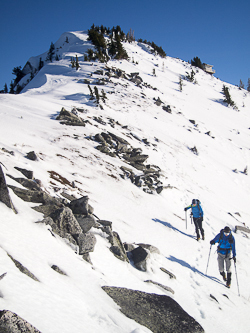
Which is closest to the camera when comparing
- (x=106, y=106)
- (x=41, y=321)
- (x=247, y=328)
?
(x=41, y=321)

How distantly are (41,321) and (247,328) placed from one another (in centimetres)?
454

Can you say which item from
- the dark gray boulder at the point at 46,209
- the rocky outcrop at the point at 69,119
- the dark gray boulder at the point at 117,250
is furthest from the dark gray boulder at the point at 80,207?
the rocky outcrop at the point at 69,119

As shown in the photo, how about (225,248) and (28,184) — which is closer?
(28,184)

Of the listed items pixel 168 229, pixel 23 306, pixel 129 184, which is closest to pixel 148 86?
pixel 129 184

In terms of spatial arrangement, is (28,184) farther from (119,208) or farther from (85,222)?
(119,208)

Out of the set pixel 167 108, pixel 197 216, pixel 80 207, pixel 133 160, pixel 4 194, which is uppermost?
pixel 167 108

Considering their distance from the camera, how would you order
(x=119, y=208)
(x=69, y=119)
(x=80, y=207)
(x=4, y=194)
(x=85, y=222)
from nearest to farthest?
(x=4, y=194)
(x=85, y=222)
(x=80, y=207)
(x=119, y=208)
(x=69, y=119)

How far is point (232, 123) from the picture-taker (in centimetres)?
3450

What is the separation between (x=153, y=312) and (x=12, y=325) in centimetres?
260

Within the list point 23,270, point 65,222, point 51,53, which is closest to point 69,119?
point 65,222

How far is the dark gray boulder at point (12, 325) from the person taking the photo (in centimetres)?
194

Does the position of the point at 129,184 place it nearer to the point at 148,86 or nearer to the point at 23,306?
the point at 23,306

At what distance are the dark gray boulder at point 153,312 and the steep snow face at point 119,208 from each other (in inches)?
8.8

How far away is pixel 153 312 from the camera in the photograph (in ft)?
12.5
